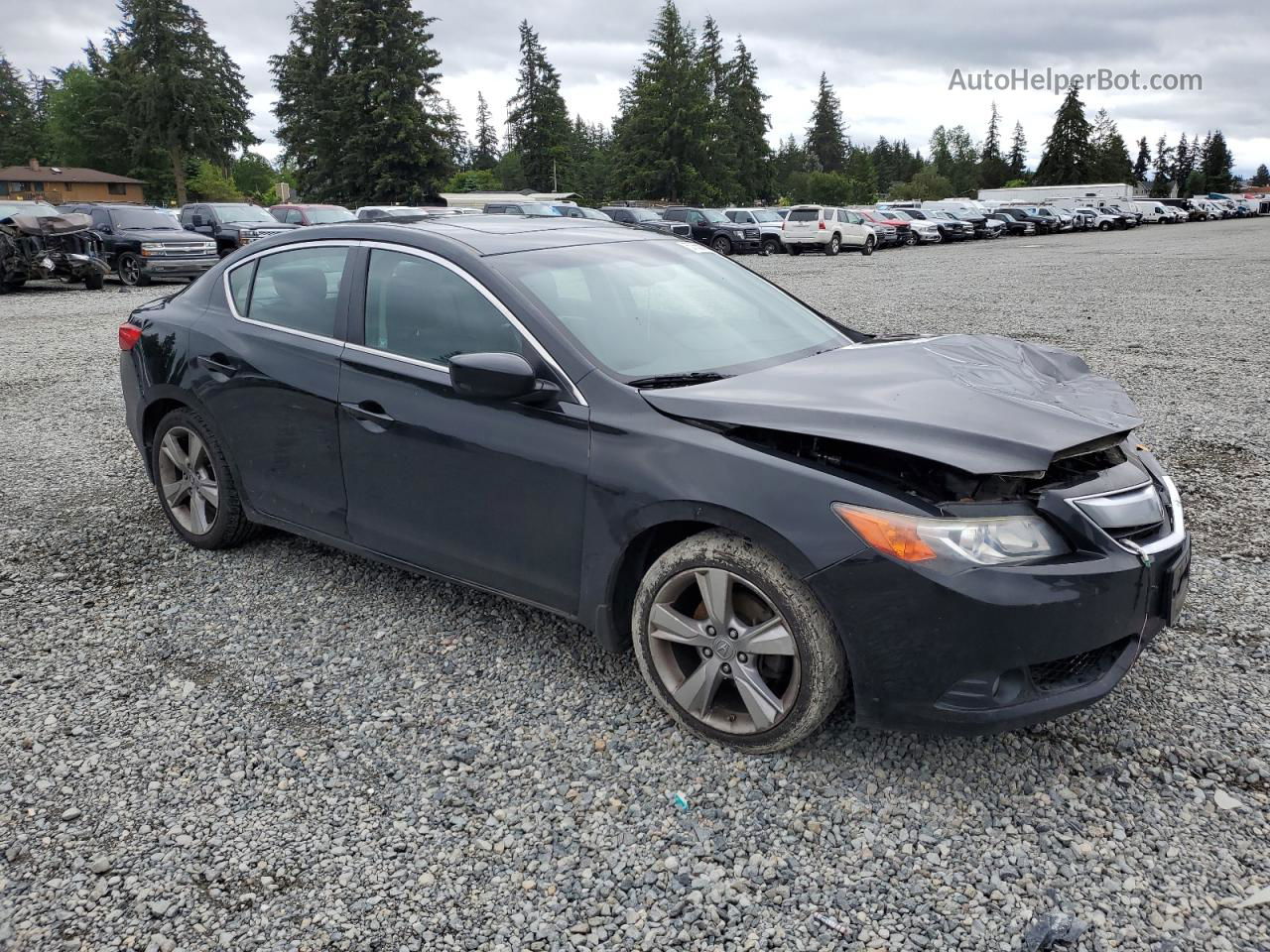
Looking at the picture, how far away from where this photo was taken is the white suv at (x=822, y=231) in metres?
33.5

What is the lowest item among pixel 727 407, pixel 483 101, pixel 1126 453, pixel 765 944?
pixel 765 944

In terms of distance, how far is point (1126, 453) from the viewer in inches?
127

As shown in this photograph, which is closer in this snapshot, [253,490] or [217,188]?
[253,490]

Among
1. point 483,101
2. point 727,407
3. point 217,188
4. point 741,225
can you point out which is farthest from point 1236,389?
point 483,101

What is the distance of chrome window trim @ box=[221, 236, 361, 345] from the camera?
13.6 ft

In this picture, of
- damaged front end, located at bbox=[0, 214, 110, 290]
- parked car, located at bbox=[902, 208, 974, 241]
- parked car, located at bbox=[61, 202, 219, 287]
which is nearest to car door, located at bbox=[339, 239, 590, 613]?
damaged front end, located at bbox=[0, 214, 110, 290]

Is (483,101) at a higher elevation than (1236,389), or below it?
higher

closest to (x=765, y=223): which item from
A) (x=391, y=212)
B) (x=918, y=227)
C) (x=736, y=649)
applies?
(x=918, y=227)

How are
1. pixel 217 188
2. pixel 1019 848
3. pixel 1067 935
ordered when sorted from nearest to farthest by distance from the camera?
pixel 1067 935
pixel 1019 848
pixel 217 188

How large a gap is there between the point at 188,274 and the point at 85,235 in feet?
6.64

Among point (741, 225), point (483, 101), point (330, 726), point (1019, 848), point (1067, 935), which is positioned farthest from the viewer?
point (483, 101)

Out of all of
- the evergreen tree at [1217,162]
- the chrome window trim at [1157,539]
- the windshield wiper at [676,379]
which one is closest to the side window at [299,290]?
the windshield wiper at [676,379]

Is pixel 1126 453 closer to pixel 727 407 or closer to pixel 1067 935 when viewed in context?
pixel 727 407

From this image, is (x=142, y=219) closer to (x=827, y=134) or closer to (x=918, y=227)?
(x=918, y=227)
